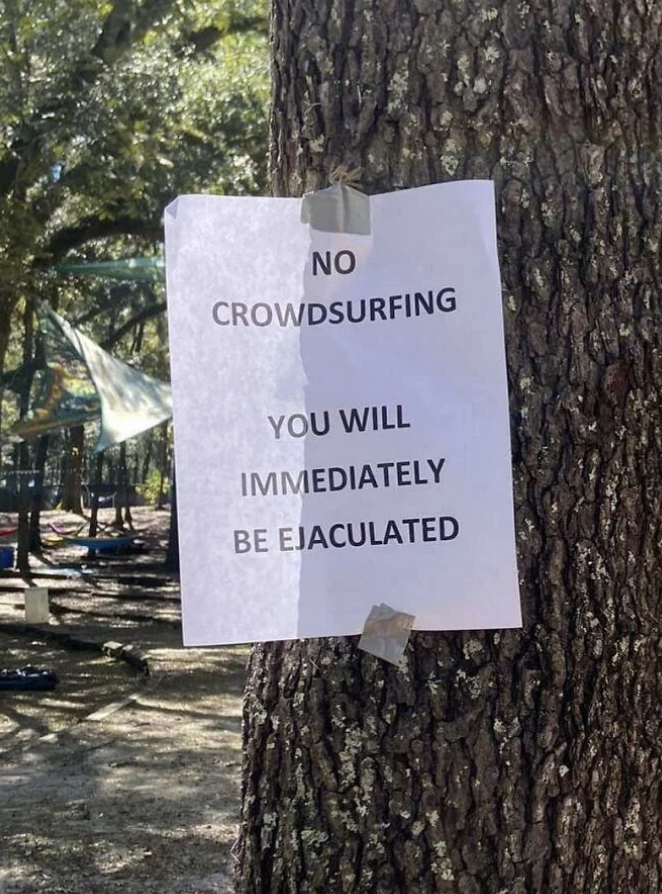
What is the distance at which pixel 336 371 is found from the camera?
1.83m

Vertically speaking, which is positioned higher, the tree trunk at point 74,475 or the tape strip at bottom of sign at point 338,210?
the tree trunk at point 74,475

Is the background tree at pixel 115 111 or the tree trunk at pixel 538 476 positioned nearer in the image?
the tree trunk at pixel 538 476

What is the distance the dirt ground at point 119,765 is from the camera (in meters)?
5.46

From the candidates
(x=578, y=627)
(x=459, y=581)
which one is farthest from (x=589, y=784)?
(x=459, y=581)

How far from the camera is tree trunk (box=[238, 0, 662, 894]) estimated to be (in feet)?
6.03

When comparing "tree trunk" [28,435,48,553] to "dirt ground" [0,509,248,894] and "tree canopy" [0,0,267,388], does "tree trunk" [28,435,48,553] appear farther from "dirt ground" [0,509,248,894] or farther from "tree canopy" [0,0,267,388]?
"tree canopy" [0,0,267,388]

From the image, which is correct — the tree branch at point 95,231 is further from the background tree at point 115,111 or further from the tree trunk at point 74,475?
the tree trunk at point 74,475

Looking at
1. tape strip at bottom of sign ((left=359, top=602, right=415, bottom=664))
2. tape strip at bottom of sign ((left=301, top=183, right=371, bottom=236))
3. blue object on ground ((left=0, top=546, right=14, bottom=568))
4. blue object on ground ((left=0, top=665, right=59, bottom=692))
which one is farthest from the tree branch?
tape strip at bottom of sign ((left=359, top=602, right=415, bottom=664))

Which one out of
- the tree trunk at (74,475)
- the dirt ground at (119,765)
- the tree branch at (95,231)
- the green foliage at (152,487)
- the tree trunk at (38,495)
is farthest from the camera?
the green foliage at (152,487)

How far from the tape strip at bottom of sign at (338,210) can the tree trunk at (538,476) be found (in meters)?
0.05

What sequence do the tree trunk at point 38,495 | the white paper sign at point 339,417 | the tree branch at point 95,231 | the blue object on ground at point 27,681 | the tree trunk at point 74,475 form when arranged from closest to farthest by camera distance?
the white paper sign at point 339,417 < the blue object on ground at point 27,681 < the tree branch at point 95,231 < the tree trunk at point 74,475 < the tree trunk at point 38,495

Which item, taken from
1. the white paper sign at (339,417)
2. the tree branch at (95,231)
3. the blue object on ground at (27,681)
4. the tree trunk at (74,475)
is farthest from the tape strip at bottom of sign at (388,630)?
the tree trunk at (74,475)

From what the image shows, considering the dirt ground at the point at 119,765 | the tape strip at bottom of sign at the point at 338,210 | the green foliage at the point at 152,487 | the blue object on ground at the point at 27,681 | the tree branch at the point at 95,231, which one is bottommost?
the dirt ground at the point at 119,765

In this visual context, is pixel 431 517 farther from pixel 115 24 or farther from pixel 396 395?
pixel 115 24
